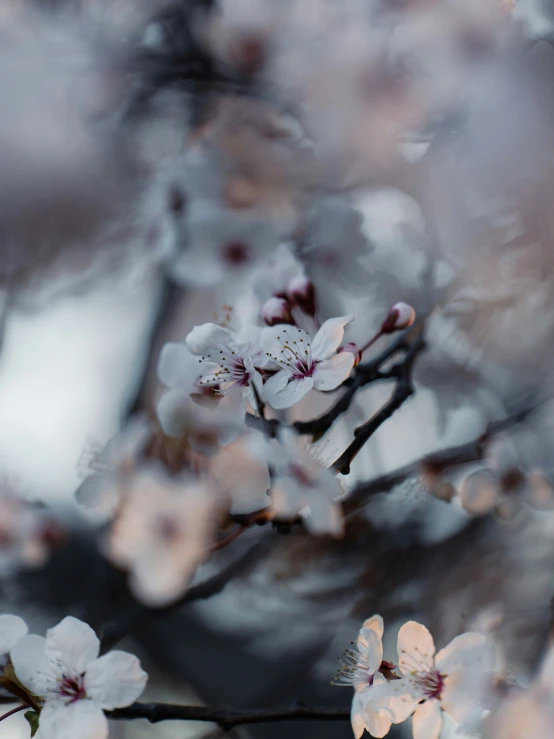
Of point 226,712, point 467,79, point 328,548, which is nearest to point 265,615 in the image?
point 328,548

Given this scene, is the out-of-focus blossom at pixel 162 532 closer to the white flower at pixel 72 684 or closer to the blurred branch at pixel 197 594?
the blurred branch at pixel 197 594

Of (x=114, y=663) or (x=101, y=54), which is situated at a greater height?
(x=101, y=54)

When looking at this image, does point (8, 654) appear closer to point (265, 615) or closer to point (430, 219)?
point (265, 615)

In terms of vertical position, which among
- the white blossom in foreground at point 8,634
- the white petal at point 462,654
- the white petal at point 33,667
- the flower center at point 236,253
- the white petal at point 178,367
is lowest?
the white petal at point 462,654

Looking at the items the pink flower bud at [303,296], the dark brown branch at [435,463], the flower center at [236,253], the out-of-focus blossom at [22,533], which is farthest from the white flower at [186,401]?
the out-of-focus blossom at [22,533]

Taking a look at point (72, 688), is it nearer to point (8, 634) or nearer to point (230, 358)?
point (8, 634)

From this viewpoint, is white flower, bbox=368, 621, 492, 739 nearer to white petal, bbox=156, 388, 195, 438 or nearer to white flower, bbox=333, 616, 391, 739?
white flower, bbox=333, 616, 391, 739

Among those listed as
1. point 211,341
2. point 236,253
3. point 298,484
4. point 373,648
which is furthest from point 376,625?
point 236,253
